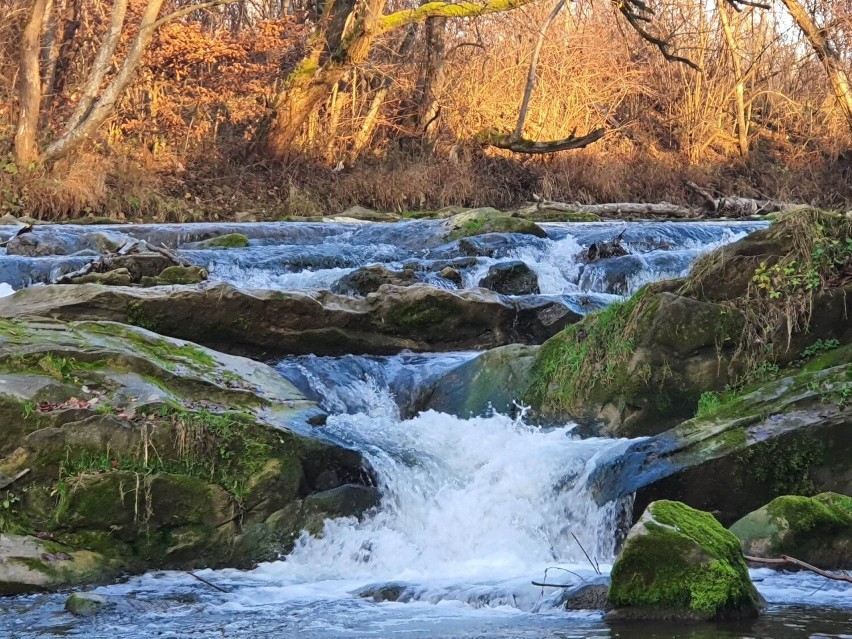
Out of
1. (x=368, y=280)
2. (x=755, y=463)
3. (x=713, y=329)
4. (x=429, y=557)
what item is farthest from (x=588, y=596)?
(x=368, y=280)

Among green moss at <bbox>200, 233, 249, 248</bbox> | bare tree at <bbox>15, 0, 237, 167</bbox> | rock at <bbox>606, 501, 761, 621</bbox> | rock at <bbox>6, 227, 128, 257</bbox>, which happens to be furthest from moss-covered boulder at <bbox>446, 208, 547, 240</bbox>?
rock at <bbox>606, 501, 761, 621</bbox>

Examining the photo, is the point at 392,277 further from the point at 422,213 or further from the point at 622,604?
the point at 422,213

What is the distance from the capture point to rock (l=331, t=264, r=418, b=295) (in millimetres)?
10828

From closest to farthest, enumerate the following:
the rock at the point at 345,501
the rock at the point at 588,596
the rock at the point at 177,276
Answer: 1. the rock at the point at 588,596
2. the rock at the point at 345,501
3. the rock at the point at 177,276

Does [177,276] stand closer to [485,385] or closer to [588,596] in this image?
[485,385]

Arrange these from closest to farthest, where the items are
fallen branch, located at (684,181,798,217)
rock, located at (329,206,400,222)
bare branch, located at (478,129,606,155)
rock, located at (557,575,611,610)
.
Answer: rock, located at (557,575,611,610) → rock, located at (329,206,400,222) → fallen branch, located at (684,181,798,217) → bare branch, located at (478,129,606,155)

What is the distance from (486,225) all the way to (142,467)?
28.6 ft

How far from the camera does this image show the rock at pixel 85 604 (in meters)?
4.97

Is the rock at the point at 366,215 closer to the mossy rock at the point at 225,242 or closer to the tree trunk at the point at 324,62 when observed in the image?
the tree trunk at the point at 324,62

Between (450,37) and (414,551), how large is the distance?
66.1 ft

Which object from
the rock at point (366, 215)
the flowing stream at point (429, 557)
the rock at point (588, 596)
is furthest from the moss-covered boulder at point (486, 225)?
the rock at point (588, 596)

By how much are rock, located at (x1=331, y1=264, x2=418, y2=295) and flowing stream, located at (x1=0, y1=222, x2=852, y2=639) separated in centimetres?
165

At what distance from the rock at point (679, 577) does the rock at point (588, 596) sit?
0.46 feet

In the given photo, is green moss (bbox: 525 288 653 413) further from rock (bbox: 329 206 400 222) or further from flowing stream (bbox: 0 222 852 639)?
rock (bbox: 329 206 400 222)
